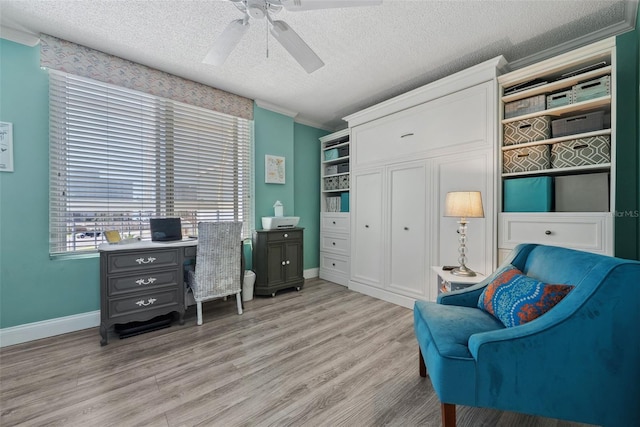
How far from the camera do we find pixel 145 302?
2219mm

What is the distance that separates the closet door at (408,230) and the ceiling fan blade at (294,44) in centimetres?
165

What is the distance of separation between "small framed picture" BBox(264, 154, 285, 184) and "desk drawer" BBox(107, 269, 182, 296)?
1.73 metres

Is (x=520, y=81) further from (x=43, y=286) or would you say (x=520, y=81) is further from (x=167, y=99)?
(x=43, y=286)

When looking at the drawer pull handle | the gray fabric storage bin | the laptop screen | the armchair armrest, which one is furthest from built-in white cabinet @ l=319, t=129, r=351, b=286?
the drawer pull handle

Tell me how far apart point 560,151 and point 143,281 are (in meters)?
3.72

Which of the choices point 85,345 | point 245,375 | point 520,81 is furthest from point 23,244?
point 520,81

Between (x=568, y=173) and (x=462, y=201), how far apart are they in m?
0.96

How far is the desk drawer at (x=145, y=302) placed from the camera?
82.1 inches

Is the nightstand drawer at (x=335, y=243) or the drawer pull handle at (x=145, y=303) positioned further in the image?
the nightstand drawer at (x=335, y=243)

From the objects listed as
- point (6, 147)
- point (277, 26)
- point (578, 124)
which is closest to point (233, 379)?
point (277, 26)

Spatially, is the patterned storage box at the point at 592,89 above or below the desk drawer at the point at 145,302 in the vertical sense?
above

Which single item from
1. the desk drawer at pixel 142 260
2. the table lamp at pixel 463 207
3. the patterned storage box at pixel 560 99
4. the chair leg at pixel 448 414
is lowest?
the chair leg at pixel 448 414

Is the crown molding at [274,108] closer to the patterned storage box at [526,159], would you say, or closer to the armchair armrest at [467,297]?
the patterned storage box at [526,159]

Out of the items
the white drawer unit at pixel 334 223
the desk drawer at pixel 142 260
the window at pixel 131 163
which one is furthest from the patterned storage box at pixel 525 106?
the desk drawer at pixel 142 260
